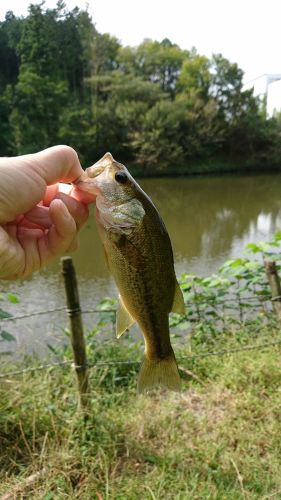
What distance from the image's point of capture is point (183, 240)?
1322cm

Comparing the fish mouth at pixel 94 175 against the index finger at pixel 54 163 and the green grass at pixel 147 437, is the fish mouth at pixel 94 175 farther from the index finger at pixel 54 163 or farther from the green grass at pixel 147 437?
the green grass at pixel 147 437

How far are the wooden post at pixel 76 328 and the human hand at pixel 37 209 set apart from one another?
124cm

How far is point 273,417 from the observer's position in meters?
3.21

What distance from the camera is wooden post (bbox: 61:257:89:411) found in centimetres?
318

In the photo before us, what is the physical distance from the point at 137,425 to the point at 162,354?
178 cm

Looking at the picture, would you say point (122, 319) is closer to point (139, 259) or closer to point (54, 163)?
point (139, 259)

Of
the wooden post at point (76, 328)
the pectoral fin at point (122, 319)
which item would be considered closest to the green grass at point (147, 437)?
the wooden post at point (76, 328)

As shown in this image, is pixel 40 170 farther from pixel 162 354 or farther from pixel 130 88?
pixel 130 88

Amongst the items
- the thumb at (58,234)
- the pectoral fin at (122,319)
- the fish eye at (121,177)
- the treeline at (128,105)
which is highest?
the treeline at (128,105)

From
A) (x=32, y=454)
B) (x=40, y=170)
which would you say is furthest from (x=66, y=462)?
(x=40, y=170)

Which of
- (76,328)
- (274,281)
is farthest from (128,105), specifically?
(76,328)

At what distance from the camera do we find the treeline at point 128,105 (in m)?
27.7

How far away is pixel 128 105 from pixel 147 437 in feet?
101

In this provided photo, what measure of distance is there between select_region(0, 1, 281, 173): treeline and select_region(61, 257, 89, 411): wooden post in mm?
19883
